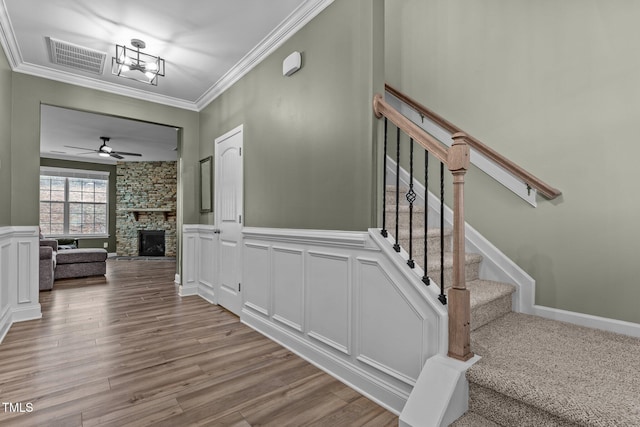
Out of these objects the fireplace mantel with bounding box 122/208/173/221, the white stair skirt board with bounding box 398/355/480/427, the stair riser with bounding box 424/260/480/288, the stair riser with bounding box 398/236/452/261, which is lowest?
the white stair skirt board with bounding box 398/355/480/427

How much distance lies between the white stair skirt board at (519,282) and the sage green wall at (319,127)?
1126 millimetres

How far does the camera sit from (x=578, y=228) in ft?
7.09

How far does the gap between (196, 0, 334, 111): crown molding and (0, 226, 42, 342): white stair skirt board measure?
2.65 meters

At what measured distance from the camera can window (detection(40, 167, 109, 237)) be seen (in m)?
8.42

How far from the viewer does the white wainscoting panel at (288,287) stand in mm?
2592

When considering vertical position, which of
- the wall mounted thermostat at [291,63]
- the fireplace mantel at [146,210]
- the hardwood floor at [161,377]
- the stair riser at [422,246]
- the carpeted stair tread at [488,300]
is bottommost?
the hardwood floor at [161,377]

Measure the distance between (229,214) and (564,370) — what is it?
10.8 feet

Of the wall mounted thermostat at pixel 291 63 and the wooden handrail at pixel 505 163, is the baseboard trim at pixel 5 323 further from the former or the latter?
the wooden handrail at pixel 505 163

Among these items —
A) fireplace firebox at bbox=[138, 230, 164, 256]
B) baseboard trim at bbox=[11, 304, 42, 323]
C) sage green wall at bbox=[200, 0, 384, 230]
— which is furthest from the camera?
fireplace firebox at bbox=[138, 230, 164, 256]

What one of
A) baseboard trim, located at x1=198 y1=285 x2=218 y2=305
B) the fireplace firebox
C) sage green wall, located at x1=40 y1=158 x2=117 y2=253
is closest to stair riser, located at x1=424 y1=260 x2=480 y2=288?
baseboard trim, located at x1=198 y1=285 x2=218 y2=305

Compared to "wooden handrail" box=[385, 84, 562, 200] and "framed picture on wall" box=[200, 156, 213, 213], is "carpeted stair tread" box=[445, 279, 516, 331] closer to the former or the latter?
"wooden handrail" box=[385, 84, 562, 200]

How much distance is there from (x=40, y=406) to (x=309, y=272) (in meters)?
1.80

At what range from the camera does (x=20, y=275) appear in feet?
11.3

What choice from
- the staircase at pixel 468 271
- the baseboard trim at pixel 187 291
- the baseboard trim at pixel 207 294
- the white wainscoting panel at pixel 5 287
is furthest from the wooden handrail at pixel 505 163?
the white wainscoting panel at pixel 5 287
